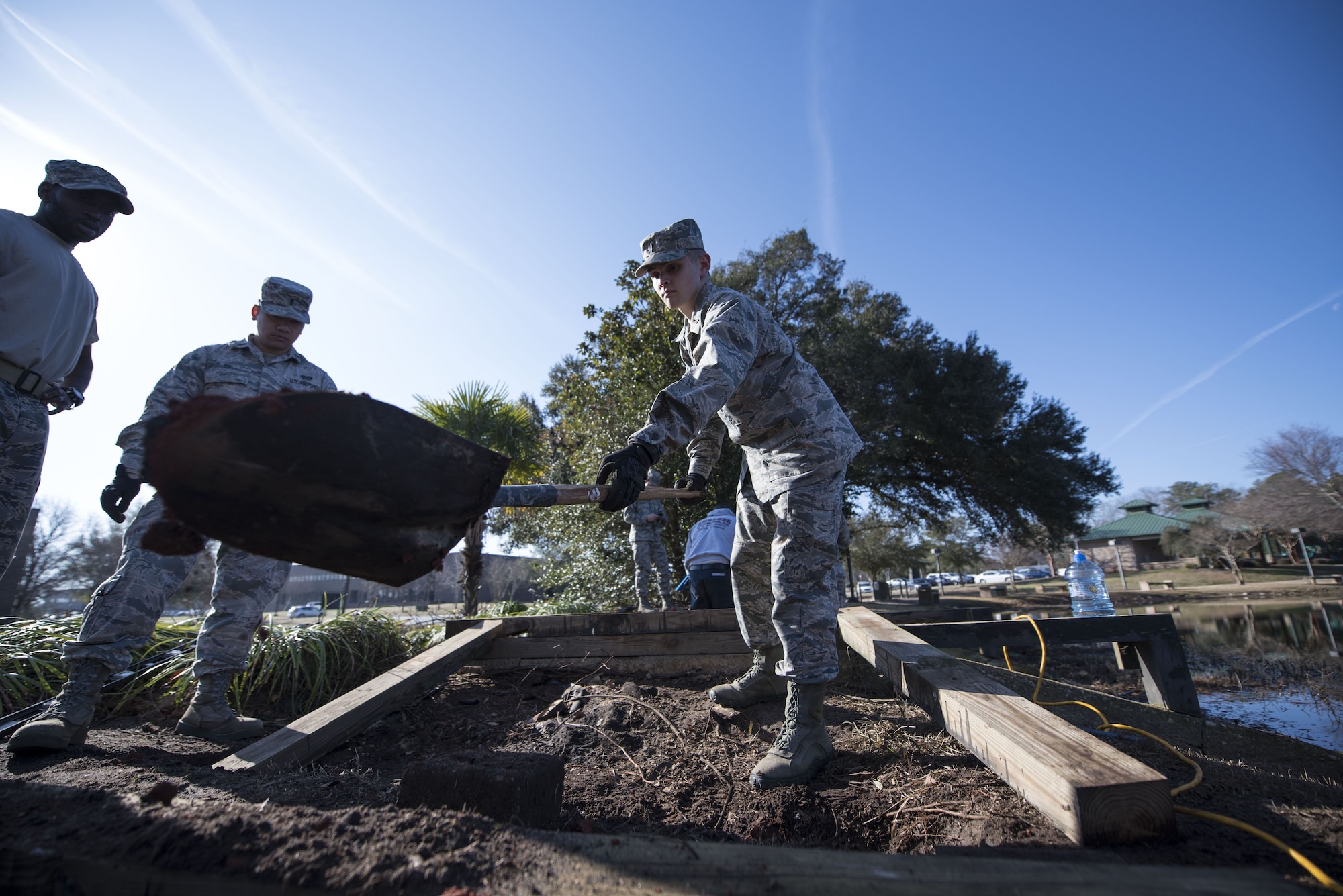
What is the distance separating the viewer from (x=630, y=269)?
11.2 meters

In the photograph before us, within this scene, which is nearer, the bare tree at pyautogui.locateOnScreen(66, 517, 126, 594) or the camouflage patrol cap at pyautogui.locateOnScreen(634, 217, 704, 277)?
the camouflage patrol cap at pyautogui.locateOnScreen(634, 217, 704, 277)

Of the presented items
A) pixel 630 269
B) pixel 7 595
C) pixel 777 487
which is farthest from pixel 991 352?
pixel 7 595

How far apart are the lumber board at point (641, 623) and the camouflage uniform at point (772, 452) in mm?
879

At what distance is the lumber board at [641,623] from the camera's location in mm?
3791

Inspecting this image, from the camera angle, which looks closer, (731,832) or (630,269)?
(731,832)

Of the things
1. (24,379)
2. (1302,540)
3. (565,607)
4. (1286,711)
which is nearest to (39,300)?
(24,379)

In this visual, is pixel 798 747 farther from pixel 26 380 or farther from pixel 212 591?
pixel 26 380

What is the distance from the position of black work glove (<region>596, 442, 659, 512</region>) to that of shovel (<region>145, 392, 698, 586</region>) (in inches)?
14.8

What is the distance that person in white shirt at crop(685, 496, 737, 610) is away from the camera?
16.9ft

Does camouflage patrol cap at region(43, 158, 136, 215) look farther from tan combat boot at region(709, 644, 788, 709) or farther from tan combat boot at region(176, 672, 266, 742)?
tan combat boot at region(709, 644, 788, 709)

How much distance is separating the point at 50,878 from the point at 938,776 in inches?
83.9

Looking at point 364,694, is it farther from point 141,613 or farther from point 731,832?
point 731,832

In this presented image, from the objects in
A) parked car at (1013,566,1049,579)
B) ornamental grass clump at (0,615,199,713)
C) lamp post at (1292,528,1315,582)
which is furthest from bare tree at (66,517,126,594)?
parked car at (1013,566,1049,579)

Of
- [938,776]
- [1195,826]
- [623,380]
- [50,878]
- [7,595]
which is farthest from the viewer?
[623,380]
